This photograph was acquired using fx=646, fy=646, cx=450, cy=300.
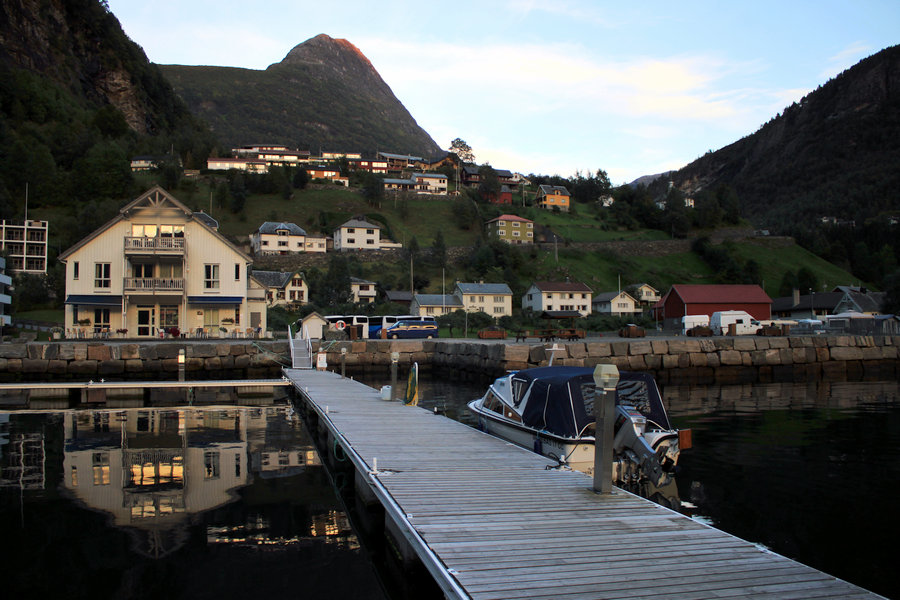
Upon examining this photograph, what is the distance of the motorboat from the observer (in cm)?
1182

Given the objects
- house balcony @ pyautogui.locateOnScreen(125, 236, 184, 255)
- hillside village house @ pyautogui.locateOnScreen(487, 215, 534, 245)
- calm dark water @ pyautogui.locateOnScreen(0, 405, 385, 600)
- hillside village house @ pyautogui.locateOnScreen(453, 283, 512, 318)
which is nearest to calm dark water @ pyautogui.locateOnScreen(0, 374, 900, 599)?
calm dark water @ pyautogui.locateOnScreen(0, 405, 385, 600)

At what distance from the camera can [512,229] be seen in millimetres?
121375

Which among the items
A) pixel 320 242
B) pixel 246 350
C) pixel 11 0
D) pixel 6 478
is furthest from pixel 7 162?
pixel 6 478

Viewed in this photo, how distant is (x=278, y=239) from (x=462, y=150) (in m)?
95.4

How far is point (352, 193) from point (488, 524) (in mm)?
133310

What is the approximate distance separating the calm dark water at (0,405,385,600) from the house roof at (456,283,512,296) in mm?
62985

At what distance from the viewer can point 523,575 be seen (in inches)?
228

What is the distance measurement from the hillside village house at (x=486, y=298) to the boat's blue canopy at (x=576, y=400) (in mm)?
64652

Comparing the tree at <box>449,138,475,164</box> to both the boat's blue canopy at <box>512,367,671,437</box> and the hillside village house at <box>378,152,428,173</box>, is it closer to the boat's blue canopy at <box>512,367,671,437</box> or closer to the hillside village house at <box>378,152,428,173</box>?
the hillside village house at <box>378,152,428,173</box>

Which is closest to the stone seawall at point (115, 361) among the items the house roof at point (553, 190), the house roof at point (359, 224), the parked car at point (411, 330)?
the parked car at point (411, 330)

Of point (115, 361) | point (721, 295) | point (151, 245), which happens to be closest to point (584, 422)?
point (115, 361)

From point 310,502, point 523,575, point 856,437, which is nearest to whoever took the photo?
point 523,575

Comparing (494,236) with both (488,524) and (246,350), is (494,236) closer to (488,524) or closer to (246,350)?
(246,350)

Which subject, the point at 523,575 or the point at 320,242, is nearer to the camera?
the point at 523,575
